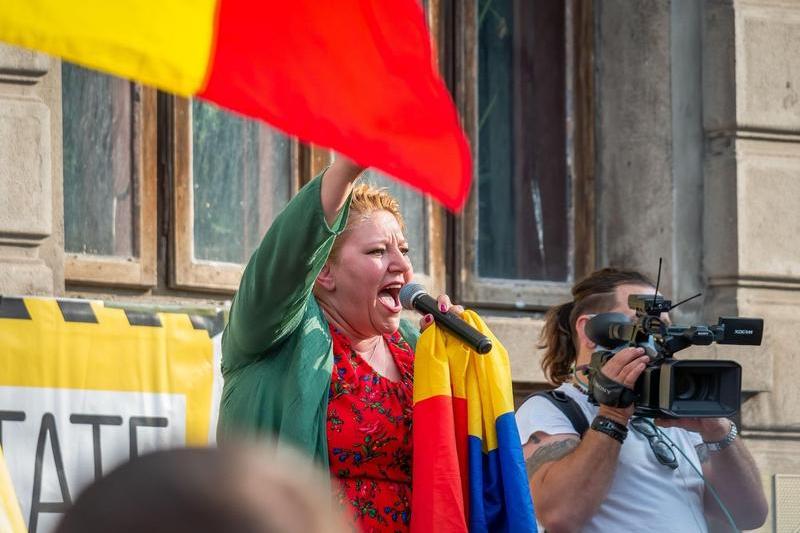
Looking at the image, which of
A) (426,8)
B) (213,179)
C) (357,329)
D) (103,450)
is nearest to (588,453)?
(357,329)

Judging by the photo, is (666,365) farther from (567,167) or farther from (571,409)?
(567,167)

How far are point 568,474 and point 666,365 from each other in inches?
14.5

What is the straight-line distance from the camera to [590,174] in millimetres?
6801

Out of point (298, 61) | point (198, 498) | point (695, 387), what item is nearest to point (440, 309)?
point (695, 387)

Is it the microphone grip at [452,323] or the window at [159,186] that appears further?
the window at [159,186]

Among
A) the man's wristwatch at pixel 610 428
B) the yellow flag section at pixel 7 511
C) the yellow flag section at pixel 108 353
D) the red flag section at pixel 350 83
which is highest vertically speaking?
the red flag section at pixel 350 83

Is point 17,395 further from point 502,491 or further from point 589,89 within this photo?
point 589,89

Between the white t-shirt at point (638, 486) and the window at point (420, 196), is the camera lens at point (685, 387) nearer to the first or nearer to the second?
the white t-shirt at point (638, 486)

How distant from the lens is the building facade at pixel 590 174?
6.04 meters

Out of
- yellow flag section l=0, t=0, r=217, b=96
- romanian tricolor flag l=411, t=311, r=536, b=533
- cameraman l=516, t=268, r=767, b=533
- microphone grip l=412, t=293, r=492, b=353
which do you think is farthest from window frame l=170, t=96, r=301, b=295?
yellow flag section l=0, t=0, r=217, b=96

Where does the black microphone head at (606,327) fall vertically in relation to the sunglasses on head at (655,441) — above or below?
above

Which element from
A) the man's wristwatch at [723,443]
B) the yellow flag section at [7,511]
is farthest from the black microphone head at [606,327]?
the yellow flag section at [7,511]

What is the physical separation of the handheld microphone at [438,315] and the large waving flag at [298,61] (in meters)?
1.09

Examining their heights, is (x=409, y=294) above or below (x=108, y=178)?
below
